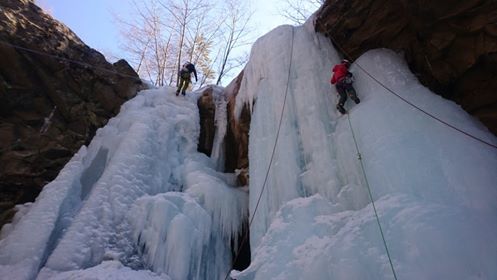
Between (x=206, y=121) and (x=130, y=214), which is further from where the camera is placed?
(x=206, y=121)

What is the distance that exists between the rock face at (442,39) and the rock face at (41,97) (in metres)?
4.55

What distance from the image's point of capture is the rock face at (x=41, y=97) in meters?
5.59

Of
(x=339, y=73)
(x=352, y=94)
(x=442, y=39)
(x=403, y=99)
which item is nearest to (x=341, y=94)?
(x=352, y=94)

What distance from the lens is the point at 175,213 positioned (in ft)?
16.6

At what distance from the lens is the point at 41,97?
623 cm

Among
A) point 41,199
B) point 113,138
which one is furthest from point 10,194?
point 113,138

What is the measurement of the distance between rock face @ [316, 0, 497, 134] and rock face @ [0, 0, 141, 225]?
455 centimetres

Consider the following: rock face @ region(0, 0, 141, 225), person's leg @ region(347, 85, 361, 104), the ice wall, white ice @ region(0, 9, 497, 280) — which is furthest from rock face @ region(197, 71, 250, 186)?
person's leg @ region(347, 85, 361, 104)

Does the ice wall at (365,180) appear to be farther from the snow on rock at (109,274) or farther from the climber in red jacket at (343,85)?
the snow on rock at (109,274)

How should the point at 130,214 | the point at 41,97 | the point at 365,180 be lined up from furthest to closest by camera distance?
the point at 41,97, the point at 130,214, the point at 365,180

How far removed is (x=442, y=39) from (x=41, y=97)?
6076mm

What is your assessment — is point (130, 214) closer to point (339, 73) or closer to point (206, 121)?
point (206, 121)

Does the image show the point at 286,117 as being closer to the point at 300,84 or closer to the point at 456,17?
the point at 300,84

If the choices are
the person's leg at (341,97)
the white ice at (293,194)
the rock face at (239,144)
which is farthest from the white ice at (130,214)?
the person's leg at (341,97)
